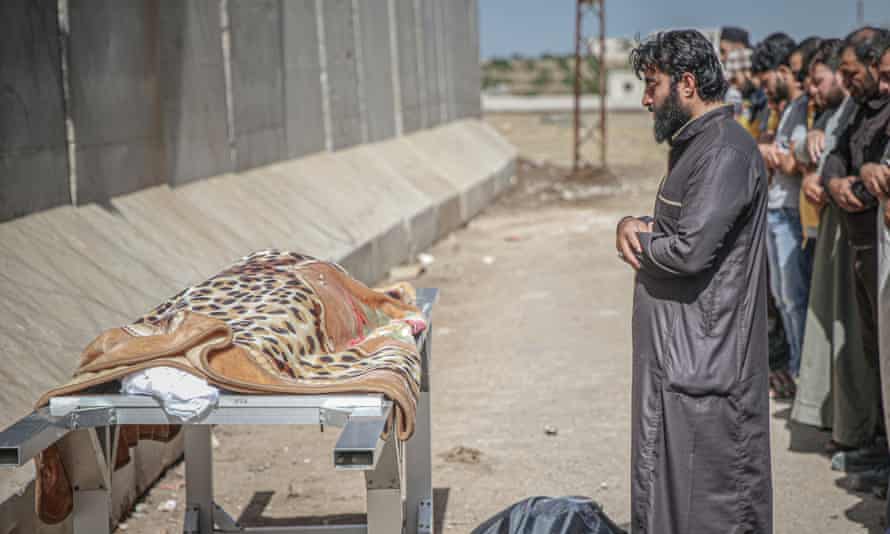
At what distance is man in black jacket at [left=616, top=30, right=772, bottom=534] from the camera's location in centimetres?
354

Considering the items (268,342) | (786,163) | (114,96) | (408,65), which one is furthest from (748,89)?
(408,65)

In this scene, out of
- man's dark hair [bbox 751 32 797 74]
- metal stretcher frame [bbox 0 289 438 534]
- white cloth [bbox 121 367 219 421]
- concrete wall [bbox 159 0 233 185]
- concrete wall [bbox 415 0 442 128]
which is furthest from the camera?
concrete wall [bbox 415 0 442 128]

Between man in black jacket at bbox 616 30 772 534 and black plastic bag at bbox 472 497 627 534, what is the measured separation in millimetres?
483

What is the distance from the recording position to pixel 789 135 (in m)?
6.75

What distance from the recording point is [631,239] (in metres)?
3.68

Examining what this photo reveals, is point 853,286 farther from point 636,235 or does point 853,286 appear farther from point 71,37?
point 71,37

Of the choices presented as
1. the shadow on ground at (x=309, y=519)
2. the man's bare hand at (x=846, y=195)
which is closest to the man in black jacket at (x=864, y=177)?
the man's bare hand at (x=846, y=195)

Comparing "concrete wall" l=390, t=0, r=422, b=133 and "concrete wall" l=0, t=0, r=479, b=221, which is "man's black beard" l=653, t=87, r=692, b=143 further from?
"concrete wall" l=390, t=0, r=422, b=133

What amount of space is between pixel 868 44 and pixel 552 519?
9.02ft

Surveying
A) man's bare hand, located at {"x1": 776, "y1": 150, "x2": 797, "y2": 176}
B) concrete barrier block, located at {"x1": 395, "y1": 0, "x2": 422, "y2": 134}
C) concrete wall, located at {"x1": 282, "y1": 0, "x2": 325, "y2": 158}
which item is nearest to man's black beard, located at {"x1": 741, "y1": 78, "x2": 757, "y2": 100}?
man's bare hand, located at {"x1": 776, "y1": 150, "x2": 797, "y2": 176}

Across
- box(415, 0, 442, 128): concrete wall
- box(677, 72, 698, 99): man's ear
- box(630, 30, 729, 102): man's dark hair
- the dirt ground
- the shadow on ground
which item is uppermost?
box(630, 30, 729, 102): man's dark hair

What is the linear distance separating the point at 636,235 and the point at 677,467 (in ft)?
2.61

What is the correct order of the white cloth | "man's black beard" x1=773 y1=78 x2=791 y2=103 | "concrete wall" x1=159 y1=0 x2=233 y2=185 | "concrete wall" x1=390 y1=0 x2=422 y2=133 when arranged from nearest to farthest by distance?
the white cloth
"man's black beard" x1=773 y1=78 x2=791 y2=103
"concrete wall" x1=159 y1=0 x2=233 y2=185
"concrete wall" x1=390 y1=0 x2=422 y2=133

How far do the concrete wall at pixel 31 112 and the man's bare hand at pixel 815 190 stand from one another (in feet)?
14.3
